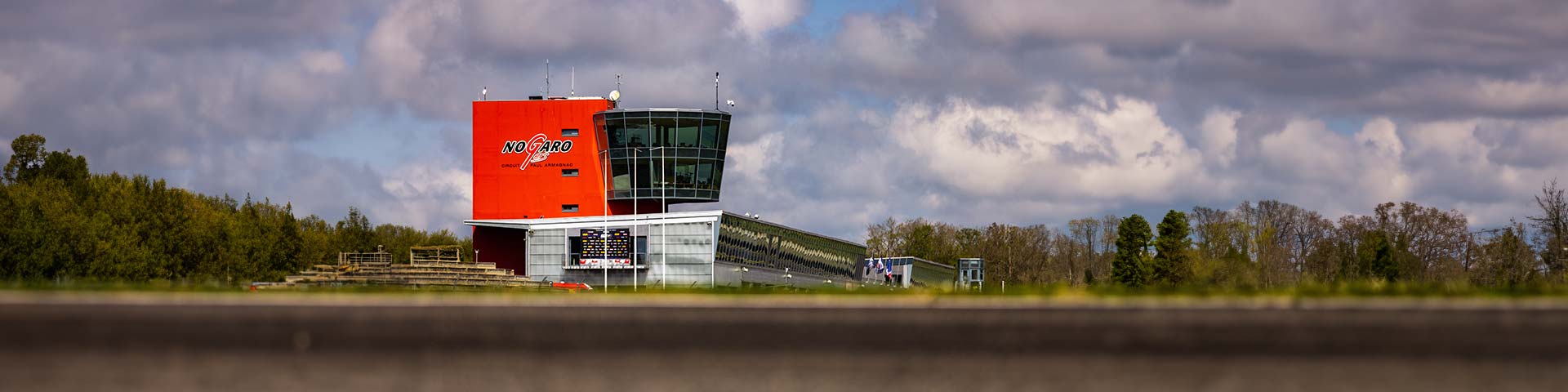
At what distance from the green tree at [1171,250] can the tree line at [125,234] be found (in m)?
76.7

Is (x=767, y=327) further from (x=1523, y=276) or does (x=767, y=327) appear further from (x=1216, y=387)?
(x=1523, y=276)

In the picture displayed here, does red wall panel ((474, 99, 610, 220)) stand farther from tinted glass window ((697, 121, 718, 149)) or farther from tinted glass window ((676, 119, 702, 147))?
tinted glass window ((697, 121, 718, 149))

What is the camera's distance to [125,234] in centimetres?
9775

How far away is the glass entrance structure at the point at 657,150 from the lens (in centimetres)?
10481

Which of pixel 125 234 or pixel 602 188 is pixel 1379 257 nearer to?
pixel 602 188

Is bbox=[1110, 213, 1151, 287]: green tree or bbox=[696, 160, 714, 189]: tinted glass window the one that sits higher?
bbox=[696, 160, 714, 189]: tinted glass window

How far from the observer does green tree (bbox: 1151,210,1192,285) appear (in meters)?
139

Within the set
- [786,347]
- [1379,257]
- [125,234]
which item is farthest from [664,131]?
[786,347]

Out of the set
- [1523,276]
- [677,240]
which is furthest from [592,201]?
[1523,276]

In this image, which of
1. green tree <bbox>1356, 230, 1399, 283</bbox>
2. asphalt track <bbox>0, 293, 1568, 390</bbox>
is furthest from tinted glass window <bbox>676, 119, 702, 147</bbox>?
asphalt track <bbox>0, 293, 1568, 390</bbox>

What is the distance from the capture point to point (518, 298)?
117 ft

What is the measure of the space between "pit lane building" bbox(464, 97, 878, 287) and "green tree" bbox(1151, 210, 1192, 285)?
49.4 m

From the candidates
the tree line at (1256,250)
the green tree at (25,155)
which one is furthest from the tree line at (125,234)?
the tree line at (1256,250)

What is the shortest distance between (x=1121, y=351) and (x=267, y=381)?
11018 mm
